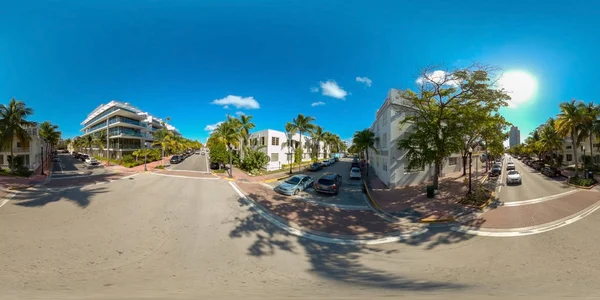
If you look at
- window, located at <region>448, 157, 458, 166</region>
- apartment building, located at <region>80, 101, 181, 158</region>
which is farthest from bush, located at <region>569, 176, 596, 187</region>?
apartment building, located at <region>80, 101, 181, 158</region>

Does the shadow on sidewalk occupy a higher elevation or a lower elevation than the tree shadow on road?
lower

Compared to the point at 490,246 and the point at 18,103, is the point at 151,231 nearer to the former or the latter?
the point at 490,246

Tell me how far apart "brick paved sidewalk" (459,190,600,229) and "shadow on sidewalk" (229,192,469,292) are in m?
3.43

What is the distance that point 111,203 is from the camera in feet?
43.4

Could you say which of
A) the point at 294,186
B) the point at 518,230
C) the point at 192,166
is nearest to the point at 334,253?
the point at 518,230

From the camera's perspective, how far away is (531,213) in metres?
12.6

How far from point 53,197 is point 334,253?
1792cm

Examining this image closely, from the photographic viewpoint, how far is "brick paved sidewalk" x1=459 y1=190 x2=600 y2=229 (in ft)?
35.8

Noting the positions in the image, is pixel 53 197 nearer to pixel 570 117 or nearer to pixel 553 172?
pixel 570 117

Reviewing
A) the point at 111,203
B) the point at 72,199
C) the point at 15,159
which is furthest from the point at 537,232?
the point at 15,159

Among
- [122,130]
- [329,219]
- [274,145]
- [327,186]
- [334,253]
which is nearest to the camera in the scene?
[334,253]

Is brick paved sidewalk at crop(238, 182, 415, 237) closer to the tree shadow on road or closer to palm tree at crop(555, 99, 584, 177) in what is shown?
the tree shadow on road

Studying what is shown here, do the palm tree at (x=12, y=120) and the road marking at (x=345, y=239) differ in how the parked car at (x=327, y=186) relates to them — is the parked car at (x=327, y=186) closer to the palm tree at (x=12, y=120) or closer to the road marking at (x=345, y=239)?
the road marking at (x=345, y=239)

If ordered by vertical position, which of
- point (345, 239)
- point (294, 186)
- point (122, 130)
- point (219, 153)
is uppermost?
point (122, 130)
